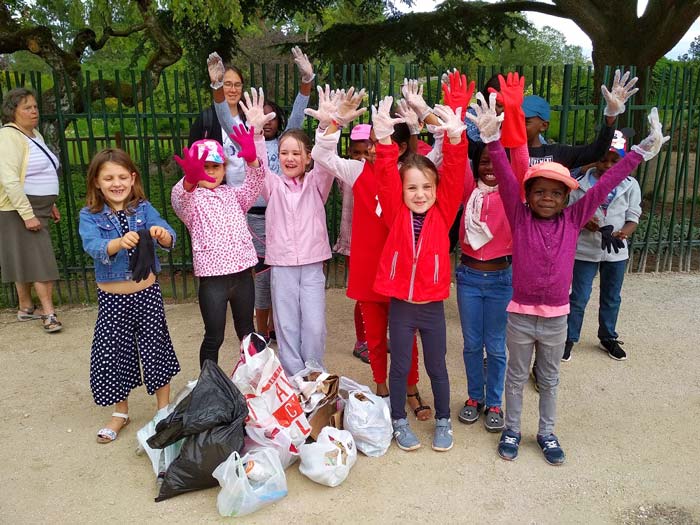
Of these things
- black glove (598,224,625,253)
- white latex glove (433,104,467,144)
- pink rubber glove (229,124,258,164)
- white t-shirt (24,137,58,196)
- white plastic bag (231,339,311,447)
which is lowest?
white plastic bag (231,339,311,447)

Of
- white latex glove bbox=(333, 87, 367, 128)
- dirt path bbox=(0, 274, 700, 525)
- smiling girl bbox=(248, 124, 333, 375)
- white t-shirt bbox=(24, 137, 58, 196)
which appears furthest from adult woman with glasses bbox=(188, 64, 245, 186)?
dirt path bbox=(0, 274, 700, 525)

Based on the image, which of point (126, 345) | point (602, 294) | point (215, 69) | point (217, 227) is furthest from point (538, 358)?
point (215, 69)

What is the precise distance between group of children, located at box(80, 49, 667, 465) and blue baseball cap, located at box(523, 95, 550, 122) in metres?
0.08

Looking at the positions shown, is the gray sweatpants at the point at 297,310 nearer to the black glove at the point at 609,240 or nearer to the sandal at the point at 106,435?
the sandal at the point at 106,435

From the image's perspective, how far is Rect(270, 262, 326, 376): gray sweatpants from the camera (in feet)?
12.4

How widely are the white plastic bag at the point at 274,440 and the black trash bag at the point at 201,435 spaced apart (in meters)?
0.09

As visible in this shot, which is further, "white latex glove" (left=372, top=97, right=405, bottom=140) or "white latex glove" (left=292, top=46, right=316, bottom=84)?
"white latex glove" (left=292, top=46, right=316, bottom=84)

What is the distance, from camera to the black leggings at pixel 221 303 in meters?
3.54

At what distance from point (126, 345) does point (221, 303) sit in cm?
57

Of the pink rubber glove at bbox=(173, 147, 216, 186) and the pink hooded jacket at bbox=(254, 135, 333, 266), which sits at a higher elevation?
the pink rubber glove at bbox=(173, 147, 216, 186)

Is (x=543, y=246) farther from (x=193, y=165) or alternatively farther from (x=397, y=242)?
(x=193, y=165)

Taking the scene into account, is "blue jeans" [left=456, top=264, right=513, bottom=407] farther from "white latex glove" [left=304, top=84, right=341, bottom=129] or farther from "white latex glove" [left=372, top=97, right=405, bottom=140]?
"white latex glove" [left=304, top=84, right=341, bottom=129]

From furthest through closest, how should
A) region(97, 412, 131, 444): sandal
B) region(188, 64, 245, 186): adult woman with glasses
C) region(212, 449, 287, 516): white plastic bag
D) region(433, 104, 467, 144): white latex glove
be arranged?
region(188, 64, 245, 186): adult woman with glasses, region(97, 412, 131, 444): sandal, region(433, 104, 467, 144): white latex glove, region(212, 449, 287, 516): white plastic bag

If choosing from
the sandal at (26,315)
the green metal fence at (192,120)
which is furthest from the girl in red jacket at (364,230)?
the sandal at (26,315)
